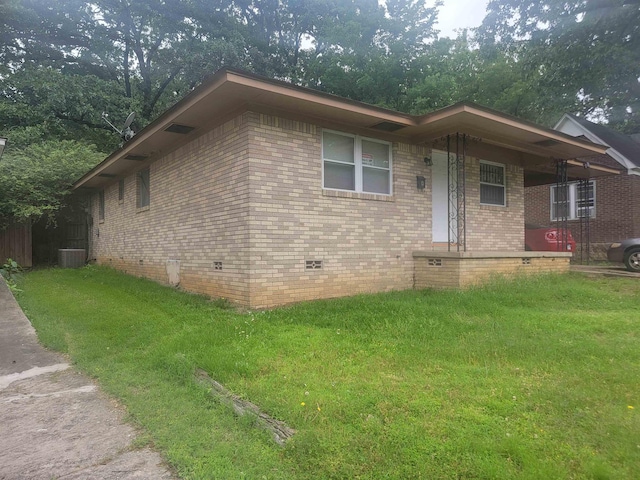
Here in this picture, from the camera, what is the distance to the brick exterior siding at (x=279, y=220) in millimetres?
6516

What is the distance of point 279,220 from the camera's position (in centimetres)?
668

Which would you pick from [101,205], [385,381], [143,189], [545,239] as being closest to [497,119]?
[385,381]

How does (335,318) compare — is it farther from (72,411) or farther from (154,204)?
(154,204)

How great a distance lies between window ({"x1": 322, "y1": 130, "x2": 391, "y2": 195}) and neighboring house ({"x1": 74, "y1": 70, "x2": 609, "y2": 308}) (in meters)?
0.02

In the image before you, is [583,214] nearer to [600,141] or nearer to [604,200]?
[604,200]

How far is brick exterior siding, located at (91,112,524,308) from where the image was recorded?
652 cm

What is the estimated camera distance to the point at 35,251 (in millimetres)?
16609

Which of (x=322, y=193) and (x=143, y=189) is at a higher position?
(x=143, y=189)

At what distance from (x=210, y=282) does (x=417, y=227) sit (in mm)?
4374

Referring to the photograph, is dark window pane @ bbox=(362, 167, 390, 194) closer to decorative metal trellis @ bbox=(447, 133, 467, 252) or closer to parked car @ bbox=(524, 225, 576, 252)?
decorative metal trellis @ bbox=(447, 133, 467, 252)

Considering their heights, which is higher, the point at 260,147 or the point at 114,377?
the point at 260,147

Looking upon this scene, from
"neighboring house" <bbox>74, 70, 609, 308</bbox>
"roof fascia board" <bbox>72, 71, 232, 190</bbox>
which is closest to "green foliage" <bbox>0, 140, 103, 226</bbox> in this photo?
"roof fascia board" <bbox>72, 71, 232, 190</bbox>

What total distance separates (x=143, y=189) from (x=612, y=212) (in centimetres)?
1668

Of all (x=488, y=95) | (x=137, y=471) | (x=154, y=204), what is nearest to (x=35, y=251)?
(x=154, y=204)
